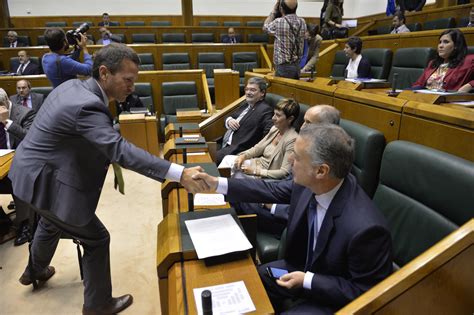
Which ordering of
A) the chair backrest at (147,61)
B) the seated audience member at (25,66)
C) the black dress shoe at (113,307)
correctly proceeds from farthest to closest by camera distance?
the chair backrest at (147,61), the seated audience member at (25,66), the black dress shoe at (113,307)

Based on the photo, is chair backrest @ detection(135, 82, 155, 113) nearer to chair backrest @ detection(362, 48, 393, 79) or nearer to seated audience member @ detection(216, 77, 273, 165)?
seated audience member @ detection(216, 77, 273, 165)

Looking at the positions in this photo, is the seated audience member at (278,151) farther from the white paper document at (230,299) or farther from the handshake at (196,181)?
the white paper document at (230,299)

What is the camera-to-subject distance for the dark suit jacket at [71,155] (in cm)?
113

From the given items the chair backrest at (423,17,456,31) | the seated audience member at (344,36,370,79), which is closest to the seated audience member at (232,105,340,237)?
the seated audience member at (344,36,370,79)

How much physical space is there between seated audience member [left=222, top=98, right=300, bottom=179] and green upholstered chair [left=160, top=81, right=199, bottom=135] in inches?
86.4

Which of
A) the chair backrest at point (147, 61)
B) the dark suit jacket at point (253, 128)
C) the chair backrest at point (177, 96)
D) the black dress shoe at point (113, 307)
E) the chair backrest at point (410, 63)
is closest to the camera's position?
the black dress shoe at point (113, 307)

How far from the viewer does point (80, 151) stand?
47.6 inches

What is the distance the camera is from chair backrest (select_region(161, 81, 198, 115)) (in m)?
4.09

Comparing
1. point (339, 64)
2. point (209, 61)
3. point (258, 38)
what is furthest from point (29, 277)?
point (258, 38)

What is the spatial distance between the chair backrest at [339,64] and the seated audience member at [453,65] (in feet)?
5.69

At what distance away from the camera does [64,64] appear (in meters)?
2.40

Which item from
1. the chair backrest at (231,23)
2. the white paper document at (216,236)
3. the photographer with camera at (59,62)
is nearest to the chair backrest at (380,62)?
the photographer with camera at (59,62)

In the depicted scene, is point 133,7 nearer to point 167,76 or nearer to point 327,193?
point 167,76

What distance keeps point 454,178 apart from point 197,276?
758 mm
